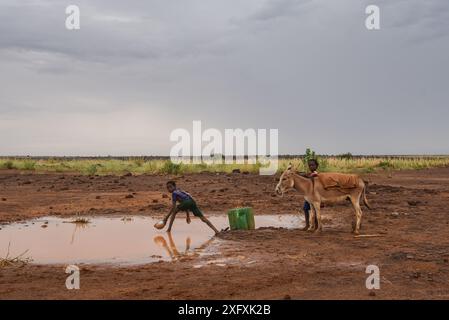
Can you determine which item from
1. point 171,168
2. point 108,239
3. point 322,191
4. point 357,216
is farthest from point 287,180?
point 171,168

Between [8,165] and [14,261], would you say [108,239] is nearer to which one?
[14,261]

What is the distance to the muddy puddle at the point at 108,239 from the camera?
11.1 metres

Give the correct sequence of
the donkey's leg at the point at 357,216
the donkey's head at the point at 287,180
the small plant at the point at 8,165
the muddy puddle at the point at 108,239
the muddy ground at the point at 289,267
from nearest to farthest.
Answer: the muddy ground at the point at 289,267, the muddy puddle at the point at 108,239, the donkey's leg at the point at 357,216, the donkey's head at the point at 287,180, the small plant at the point at 8,165

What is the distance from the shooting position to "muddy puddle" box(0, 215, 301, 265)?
36.4ft

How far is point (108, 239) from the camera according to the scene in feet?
43.3

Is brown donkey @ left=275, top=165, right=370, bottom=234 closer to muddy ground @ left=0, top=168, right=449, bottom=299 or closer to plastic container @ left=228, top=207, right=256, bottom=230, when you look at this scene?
muddy ground @ left=0, top=168, right=449, bottom=299

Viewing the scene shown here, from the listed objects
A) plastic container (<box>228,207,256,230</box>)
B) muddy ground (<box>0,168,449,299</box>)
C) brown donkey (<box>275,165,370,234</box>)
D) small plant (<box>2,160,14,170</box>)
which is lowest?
muddy ground (<box>0,168,449,299</box>)

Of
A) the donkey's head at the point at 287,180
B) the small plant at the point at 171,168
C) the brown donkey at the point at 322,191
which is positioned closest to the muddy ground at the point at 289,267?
the brown donkey at the point at 322,191

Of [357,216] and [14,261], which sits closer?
[14,261]

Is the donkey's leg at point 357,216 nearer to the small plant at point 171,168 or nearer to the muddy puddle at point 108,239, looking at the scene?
the muddy puddle at point 108,239

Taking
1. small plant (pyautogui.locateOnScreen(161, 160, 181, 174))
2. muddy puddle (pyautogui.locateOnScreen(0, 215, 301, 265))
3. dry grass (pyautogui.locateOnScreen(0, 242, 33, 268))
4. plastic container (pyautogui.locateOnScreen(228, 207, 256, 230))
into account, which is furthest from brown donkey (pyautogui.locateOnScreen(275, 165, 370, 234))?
small plant (pyautogui.locateOnScreen(161, 160, 181, 174))
